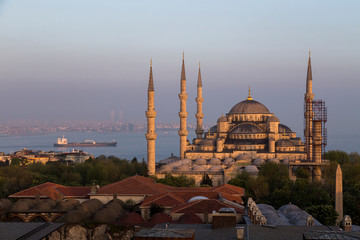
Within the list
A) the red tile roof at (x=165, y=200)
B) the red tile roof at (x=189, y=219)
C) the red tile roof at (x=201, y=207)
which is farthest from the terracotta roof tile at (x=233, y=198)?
the red tile roof at (x=189, y=219)

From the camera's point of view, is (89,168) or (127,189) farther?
(89,168)

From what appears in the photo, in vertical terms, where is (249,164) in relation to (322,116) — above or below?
below

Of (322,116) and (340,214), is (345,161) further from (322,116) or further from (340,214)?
(340,214)

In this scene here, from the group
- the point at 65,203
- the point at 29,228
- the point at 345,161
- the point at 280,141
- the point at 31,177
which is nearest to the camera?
the point at 29,228

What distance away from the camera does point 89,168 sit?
46.6 metres

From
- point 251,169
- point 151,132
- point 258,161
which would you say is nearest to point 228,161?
point 258,161

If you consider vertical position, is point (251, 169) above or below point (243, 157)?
below

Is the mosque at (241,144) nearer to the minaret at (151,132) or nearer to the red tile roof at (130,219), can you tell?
the minaret at (151,132)

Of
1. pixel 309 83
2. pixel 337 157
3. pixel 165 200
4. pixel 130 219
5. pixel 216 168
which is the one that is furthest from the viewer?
pixel 309 83

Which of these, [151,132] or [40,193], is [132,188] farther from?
[151,132]

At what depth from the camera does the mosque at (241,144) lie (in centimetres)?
4843

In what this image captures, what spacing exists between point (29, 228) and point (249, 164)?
33.6 meters

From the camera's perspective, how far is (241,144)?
56344 mm

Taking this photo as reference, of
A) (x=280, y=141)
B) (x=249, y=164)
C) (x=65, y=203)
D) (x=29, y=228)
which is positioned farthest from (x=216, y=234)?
(x=280, y=141)
